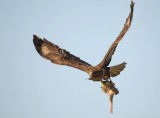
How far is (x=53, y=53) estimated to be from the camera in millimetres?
16750

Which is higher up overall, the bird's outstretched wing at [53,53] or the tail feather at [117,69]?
the bird's outstretched wing at [53,53]

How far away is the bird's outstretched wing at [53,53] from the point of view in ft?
51.5

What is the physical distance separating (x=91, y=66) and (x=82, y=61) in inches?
58.3

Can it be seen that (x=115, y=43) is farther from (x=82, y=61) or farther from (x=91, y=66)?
(x=82, y=61)

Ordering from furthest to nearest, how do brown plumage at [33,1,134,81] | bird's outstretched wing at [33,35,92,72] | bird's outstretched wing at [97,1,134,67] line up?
bird's outstretched wing at [33,35,92,72]
brown plumage at [33,1,134,81]
bird's outstretched wing at [97,1,134,67]

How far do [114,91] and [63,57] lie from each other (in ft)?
15.4

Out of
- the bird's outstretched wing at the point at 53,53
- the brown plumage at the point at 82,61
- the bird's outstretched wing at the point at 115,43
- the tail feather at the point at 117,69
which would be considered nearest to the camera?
the bird's outstretched wing at the point at 115,43

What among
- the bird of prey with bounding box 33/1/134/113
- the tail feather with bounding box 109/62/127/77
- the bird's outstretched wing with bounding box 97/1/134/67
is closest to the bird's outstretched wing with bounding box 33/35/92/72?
the bird of prey with bounding box 33/1/134/113

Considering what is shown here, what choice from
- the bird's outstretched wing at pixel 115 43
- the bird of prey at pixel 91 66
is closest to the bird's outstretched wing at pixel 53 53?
the bird of prey at pixel 91 66

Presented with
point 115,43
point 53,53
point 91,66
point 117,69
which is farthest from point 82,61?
point 115,43

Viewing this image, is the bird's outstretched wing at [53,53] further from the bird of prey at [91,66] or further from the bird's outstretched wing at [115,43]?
the bird's outstretched wing at [115,43]

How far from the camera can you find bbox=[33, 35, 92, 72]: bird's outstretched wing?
51.5 feet

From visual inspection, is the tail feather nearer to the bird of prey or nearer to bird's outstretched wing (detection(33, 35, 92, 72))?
the bird of prey

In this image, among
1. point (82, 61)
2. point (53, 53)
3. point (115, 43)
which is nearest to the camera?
point (115, 43)
